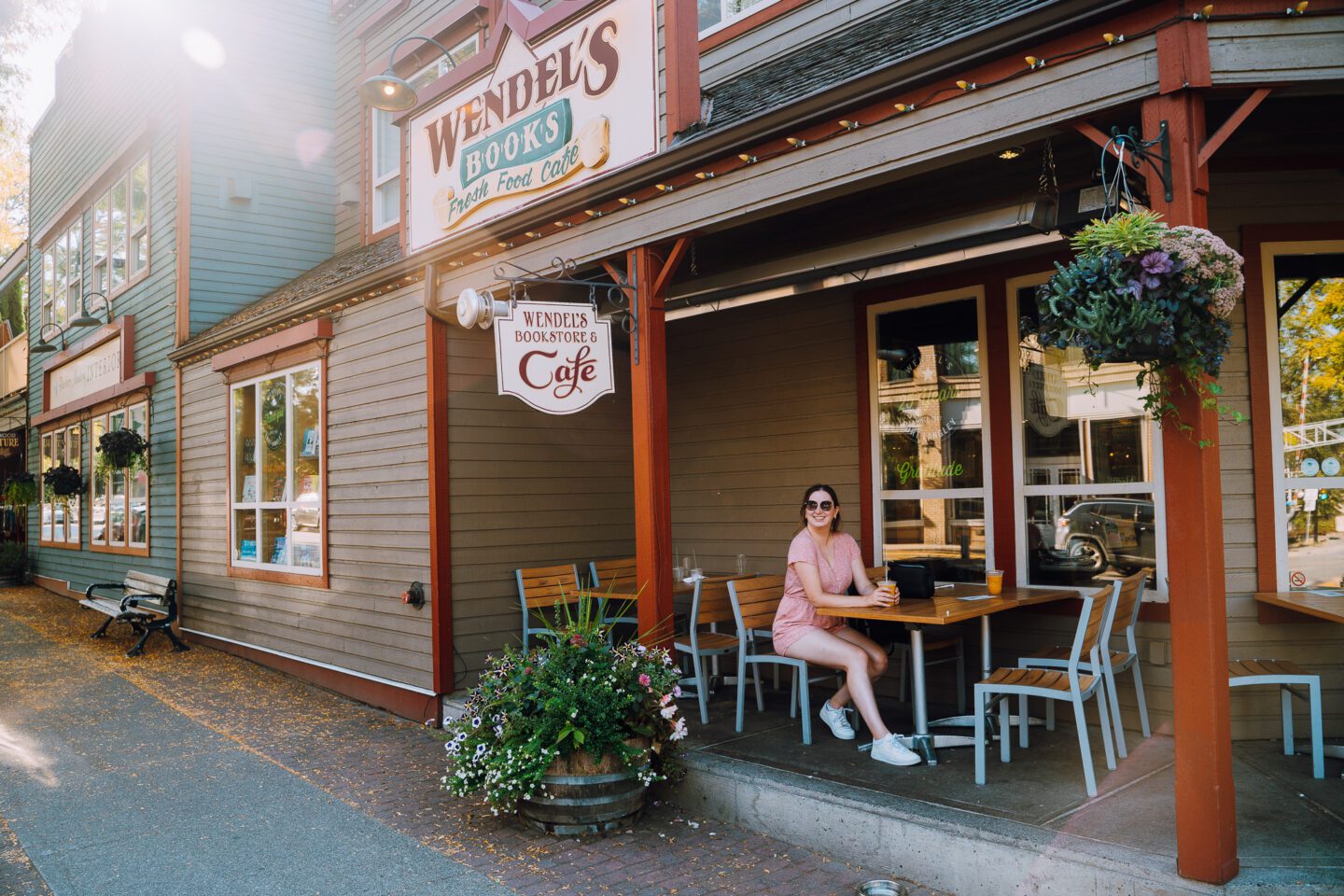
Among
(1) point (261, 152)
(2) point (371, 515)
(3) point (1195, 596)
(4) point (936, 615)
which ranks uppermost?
(1) point (261, 152)

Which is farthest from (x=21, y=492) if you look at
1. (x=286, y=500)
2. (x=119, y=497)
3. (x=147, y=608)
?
(x=286, y=500)

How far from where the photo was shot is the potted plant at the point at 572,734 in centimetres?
480

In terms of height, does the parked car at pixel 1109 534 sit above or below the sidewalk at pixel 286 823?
above

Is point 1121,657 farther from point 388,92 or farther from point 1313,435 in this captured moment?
point 388,92

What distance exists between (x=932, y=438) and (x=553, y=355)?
2.53 m

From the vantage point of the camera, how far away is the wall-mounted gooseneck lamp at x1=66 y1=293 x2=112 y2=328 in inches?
507

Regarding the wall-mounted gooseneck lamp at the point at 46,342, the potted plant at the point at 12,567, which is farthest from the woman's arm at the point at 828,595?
the potted plant at the point at 12,567

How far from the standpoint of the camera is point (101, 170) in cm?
1467

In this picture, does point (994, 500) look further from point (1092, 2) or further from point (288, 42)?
point (288, 42)

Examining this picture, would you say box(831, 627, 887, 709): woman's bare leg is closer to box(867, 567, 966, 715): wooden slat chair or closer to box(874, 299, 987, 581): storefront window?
box(867, 567, 966, 715): wooden slat chair

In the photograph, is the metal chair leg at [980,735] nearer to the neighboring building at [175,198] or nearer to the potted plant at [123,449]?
the neighboring building at [175,198]

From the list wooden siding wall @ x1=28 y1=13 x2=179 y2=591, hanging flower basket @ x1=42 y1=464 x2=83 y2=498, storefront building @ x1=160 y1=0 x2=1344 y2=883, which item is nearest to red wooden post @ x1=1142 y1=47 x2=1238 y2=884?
storefront building @ x1=160 y1=0 x2=1344 y2=883

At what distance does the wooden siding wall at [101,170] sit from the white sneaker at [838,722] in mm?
9241

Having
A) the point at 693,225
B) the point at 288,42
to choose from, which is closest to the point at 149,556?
the point at 288,42
